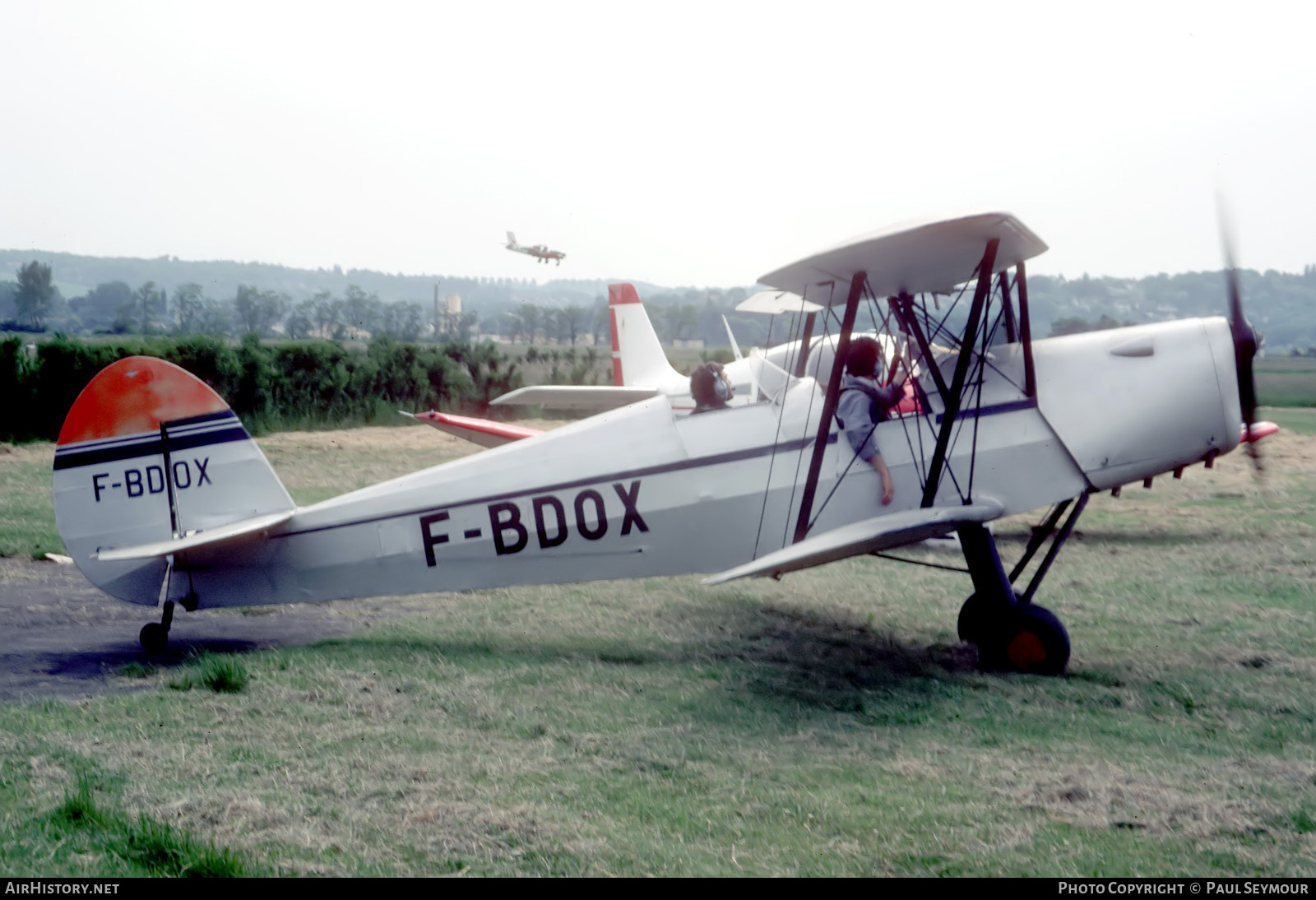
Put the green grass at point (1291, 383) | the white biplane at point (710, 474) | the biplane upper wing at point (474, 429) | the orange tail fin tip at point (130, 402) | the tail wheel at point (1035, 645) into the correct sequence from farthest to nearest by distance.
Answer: the green grass at point (1291, 383)
the biplane upper wing at point (474, 429)
the orange tail fin tip at point (130, 402)
the white biplane at point (710, 474)
the tail wheel at point (1035, 645)

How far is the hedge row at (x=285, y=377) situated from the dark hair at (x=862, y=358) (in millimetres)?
16831

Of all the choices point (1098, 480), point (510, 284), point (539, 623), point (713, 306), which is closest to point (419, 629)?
point (539, 623)

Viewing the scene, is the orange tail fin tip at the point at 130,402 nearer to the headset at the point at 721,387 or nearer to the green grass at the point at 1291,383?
the headset at the point at 721,387

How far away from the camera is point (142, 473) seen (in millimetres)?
6105

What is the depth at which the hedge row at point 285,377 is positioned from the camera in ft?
66.0

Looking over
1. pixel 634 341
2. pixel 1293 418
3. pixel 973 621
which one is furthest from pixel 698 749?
pixel 1293 418

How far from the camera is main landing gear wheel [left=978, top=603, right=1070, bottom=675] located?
5.62 meters

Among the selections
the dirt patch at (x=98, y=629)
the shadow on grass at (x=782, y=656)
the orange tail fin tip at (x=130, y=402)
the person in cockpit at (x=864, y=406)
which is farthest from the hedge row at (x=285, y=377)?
the person in cockpit at (x=864, y=406)

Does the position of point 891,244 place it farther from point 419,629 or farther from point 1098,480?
point 419,629

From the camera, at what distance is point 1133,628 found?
264 inches

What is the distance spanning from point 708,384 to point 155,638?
142 inches

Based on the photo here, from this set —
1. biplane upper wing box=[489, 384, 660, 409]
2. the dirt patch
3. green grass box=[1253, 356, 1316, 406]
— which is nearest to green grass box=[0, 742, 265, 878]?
the dirt patch

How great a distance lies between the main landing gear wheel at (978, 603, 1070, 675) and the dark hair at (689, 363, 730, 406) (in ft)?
6.80

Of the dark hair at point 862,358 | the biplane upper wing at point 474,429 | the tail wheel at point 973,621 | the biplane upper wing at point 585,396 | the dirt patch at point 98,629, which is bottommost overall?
the tail wheel at point 973,621
